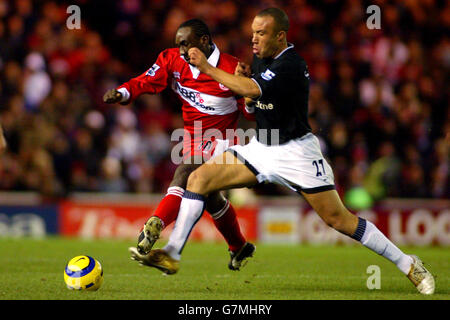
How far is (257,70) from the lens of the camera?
7.06 m

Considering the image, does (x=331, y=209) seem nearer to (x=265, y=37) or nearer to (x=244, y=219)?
(x=265, y=37)

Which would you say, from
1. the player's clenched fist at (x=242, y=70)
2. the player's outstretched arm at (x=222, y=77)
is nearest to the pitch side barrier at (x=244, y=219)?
the player's clenched fist at (x=242, y=70)

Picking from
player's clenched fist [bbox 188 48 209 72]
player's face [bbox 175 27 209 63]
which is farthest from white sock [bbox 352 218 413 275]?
player's face [bbox 175 27 209 63]

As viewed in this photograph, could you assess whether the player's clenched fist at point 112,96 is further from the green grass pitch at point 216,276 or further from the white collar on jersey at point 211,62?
the green grass pitch at point 216,276

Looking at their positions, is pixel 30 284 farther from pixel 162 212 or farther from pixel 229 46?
pixel 229 46

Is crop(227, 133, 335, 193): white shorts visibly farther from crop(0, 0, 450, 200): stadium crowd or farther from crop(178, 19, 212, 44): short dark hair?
crop(0, 0, 450, 200): stadium crowd

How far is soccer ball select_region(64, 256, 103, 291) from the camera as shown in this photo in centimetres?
659

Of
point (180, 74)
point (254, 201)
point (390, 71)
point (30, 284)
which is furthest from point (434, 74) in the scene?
point (30, 284)

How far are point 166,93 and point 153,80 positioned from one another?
8.71 m

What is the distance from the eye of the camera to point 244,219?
14.5 m

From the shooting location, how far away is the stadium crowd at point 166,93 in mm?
14812

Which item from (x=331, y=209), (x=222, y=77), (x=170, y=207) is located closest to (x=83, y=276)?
(x=170, y=207)

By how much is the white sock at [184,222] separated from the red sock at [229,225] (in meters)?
1.35

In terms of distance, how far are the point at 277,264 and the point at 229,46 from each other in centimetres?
821
